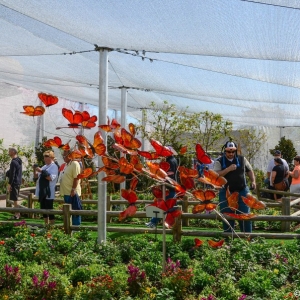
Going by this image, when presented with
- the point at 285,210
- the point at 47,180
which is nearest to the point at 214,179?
the point at 47,180

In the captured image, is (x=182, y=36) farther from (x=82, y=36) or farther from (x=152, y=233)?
(x=152, y=233)

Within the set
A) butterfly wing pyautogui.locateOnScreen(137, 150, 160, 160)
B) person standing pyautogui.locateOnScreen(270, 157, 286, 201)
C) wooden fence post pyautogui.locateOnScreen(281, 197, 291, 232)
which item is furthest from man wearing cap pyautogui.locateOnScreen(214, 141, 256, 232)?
person standing pyautogui.locateOnScreen(270, 157, 286, 201)

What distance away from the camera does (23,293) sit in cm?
426

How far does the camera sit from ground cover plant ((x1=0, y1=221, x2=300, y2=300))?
168 inches

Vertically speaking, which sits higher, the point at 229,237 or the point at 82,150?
the point at 82,150

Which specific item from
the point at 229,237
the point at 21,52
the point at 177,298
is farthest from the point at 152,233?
the point at 21,52

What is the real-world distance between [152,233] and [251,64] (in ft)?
8.55

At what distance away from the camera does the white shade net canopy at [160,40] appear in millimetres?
4109

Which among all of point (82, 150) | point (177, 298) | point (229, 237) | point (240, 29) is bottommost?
point (177, 298)

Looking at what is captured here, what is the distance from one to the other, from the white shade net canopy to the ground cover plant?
Result: 224 centimetres

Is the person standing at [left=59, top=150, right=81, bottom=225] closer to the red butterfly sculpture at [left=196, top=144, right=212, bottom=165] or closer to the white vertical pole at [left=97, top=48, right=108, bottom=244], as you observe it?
the white vertical pole at [left=97, top=48, right=108, bottom=244]

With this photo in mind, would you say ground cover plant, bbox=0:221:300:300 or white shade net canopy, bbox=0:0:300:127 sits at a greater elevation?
white shade net canopy, bbox=0:0:300:127

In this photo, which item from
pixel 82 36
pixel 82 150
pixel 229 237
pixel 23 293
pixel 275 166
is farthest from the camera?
pixel 275 166

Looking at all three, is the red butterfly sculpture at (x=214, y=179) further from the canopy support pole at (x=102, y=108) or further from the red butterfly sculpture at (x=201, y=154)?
the canopy support pole at (x=102, y=108)
